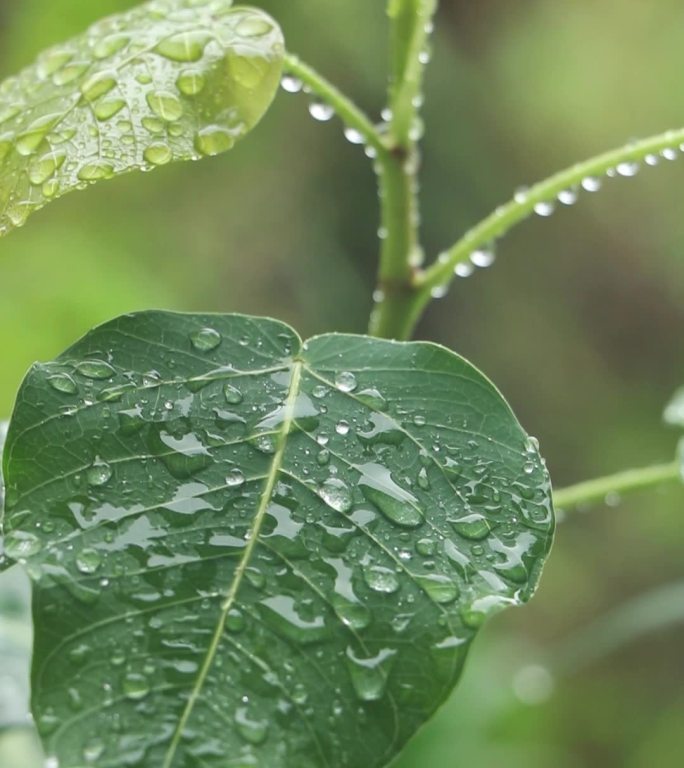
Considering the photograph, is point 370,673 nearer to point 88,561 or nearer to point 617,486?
point 88,561

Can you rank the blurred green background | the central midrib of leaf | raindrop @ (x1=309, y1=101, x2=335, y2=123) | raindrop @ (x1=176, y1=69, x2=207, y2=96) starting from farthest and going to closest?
the blurred green background < raindrop @ (x1=309, y1=101, x2=335, y2=123) < raindrop @ (x1=176, y1=69, x2=207, y2=96) < the central midrib of leaf

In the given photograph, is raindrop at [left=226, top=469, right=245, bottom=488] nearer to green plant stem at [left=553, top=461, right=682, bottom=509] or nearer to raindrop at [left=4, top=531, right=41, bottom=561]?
raindrop at [left=4, top=531, right=41, bottom=561]

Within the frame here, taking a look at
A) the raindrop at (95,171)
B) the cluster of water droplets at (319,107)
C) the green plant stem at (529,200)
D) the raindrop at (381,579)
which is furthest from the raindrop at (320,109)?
the raindrop at (381,579)

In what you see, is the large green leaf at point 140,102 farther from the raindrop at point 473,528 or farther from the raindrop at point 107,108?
the raindrop at point 473,528

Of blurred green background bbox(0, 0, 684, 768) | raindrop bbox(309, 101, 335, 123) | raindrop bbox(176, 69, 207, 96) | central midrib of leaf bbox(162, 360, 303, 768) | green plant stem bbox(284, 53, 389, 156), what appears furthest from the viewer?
blurred green background bbox(0, 0, 684, 768)

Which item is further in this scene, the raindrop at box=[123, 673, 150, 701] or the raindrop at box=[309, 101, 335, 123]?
the raindrop at box=[309, 101, 335, 123]

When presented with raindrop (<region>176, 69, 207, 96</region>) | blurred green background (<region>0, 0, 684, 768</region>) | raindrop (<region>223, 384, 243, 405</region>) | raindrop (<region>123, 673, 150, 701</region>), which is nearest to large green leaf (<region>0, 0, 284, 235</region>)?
raindrop (<region>176, 69, 207, 96</region>)

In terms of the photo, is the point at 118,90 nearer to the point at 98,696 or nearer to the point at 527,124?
the point at 98,696

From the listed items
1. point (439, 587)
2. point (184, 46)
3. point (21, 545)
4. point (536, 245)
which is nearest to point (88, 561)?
point (21, 545)

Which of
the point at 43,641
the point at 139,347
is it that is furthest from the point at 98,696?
the point at 139,347
